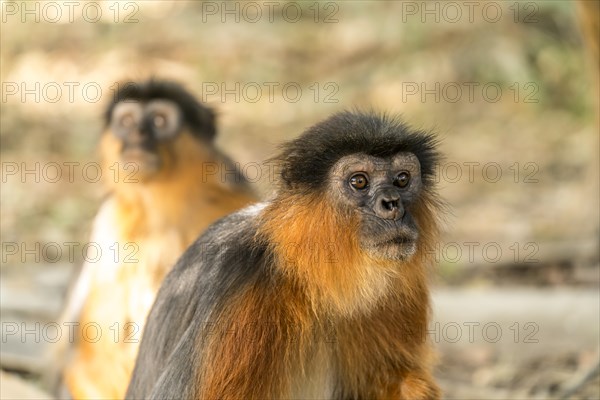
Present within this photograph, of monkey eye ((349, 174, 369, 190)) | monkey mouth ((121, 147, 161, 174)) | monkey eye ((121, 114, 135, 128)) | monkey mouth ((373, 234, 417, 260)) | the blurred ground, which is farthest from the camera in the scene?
the blurred ground

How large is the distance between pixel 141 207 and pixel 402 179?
3.95m

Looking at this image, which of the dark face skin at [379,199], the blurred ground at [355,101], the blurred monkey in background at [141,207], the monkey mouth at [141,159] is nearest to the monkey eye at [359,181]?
the dark face skin at [379,199]

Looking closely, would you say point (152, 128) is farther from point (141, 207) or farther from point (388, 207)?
point (388, 207)

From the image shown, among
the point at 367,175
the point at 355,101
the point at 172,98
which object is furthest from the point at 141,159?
the point at 355,101

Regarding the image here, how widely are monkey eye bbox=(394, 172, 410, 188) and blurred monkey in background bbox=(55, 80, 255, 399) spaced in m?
3.24

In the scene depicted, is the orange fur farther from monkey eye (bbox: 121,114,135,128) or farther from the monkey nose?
monkey eye (bbox: 121,114,135,128)

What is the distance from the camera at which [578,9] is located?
9109 millimetres

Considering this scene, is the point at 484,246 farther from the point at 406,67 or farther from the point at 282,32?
the point at 282,32

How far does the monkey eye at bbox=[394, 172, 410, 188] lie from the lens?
18.7 feet

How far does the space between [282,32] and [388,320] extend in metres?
14.2

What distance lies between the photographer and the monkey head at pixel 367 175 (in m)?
5.49

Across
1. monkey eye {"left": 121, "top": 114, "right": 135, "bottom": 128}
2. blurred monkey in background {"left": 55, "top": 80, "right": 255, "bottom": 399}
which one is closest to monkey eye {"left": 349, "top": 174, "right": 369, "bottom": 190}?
blurred monkey in background {"left": 55, "top": 80, "right": 255, "bottom": 399}

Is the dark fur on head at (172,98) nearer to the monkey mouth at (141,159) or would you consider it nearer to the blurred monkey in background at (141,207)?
the blurred monkey in background at (141,207)

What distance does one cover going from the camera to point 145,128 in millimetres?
8836
